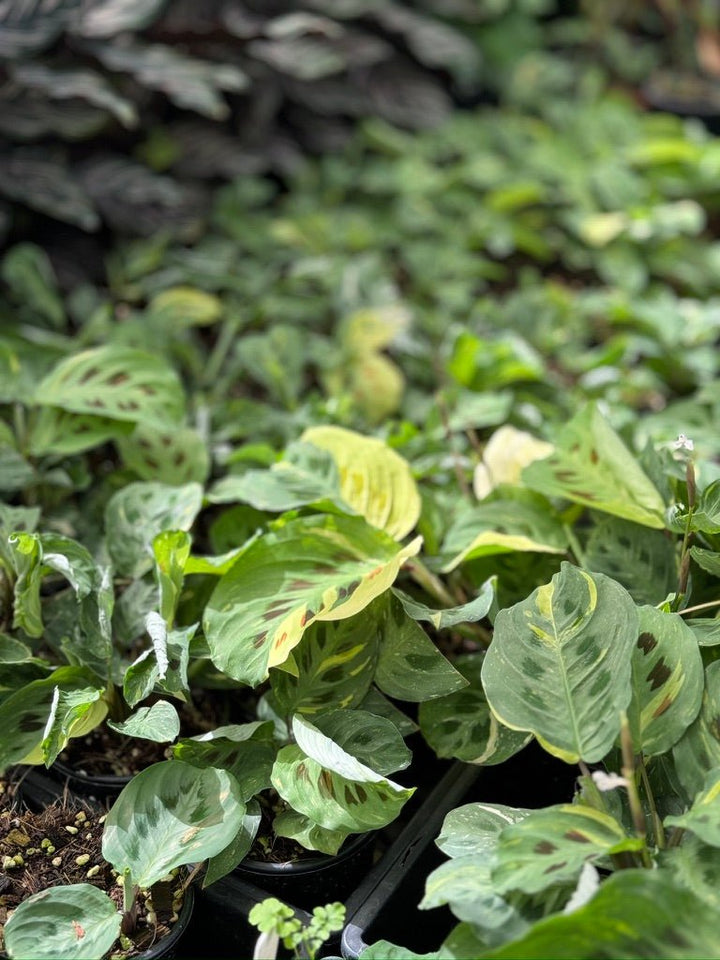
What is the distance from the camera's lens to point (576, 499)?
106 cm

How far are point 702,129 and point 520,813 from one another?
2603 mm

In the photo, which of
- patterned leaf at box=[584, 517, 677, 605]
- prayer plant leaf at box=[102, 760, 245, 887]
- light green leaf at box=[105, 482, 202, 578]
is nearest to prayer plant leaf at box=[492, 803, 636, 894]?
prayer plant leaf at box=[102, 760, 245, 887]

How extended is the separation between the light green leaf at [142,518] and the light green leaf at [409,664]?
275mm

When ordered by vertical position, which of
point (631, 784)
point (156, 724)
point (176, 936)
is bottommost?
point (176, 936)

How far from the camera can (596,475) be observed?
1104mm

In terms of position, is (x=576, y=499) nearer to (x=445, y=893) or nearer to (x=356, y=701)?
(x=356, y=701)

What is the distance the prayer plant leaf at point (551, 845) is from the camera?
0.68m

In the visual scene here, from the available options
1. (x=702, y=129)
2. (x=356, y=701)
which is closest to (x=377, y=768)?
(x=356, y=701)

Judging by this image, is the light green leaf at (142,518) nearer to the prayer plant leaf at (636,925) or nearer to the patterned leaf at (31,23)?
the prayer plant leaf at (636,925)

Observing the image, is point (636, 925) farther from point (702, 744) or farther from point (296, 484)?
point (296, 484)

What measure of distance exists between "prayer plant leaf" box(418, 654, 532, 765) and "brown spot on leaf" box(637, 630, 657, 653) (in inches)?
6.6

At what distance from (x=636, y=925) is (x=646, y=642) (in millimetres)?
266

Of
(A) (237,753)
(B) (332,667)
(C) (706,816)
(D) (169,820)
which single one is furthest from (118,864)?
(C) (706,816)

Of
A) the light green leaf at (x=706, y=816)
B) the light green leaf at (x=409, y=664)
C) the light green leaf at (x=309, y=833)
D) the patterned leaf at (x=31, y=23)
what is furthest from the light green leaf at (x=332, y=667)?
the patterned leaf at (x=31, y=23)
